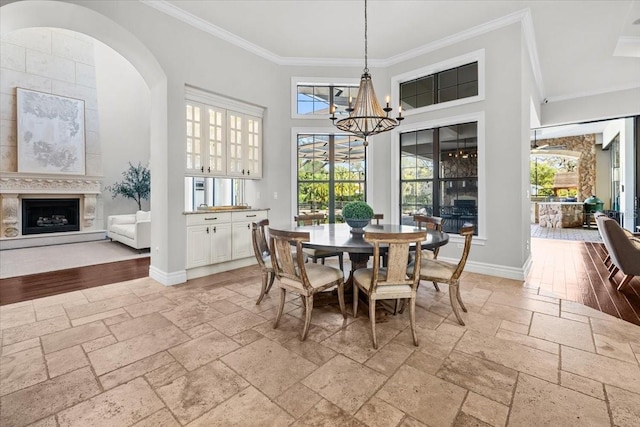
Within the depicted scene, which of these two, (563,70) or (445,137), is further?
(563,70)

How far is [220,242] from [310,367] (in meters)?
2.82

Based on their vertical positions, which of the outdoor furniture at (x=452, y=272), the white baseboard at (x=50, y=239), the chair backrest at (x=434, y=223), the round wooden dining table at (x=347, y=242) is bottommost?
the white baseboard at (x=50, y=239)

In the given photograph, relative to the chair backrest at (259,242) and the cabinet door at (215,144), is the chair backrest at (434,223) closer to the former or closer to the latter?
the chair backrest at (259,242)

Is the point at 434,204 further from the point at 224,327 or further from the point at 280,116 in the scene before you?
the point at 224,327

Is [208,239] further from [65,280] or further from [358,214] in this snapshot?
[358,214]

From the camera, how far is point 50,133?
23.2 feet

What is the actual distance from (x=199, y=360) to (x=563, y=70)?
7182mm

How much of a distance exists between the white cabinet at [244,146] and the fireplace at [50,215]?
576 centimetres

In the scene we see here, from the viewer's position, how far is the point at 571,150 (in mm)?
10586

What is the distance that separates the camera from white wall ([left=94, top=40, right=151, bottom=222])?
327 inches

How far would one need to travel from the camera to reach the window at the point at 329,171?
544cm

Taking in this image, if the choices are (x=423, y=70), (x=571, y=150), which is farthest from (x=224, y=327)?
(x=571, y=150)

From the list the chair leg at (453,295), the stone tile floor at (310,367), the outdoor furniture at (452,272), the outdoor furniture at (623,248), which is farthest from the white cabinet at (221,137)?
the outdoor furniture at (623,248)

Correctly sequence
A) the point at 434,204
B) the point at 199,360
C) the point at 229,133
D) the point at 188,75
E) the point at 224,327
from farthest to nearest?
the point at 434,204 → the point at 229,133 → the point at 188,75 → the point at 224,327 → the point at 199,360
